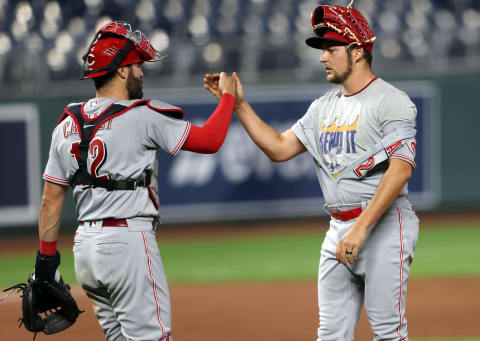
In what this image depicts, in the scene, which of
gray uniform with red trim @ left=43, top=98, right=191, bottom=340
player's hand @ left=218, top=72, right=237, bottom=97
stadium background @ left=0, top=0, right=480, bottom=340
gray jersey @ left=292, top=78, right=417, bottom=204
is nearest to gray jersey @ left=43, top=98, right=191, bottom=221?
gray uniform with red trim @ left=43, top=98, right=191, bottom=340

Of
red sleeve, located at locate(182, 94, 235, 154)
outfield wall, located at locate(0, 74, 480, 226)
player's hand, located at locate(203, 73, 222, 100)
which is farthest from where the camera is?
outfield wall, located at locate(0, 74, 480, 226)

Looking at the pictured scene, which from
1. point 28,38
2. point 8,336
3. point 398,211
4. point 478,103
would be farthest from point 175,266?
point 478,103

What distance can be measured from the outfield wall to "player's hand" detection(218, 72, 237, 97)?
7.91 metres

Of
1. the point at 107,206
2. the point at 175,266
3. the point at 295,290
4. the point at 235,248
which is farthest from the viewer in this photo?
the point at 235,248

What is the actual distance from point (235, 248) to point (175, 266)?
1.49 meters

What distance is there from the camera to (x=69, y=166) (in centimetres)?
357

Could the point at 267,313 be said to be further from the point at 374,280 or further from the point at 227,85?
the point at 227,85

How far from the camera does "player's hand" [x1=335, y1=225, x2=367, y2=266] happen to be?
360 cm

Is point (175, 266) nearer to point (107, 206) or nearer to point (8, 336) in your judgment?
point (8, 336)

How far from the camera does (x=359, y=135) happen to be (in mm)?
3846

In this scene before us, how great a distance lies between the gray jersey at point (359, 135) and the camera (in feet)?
12.4

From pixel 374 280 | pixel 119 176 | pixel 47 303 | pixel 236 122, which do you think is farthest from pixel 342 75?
pixel 236 122

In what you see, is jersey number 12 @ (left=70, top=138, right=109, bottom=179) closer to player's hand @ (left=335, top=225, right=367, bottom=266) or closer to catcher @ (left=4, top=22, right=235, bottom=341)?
catcher @ (left=4, top=22, right=235, bottom=341)

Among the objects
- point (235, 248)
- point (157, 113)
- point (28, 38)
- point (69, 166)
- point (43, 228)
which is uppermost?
point (28, 38)
